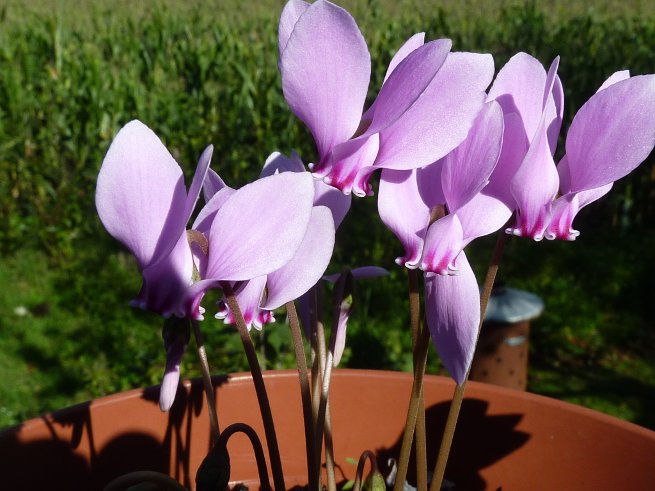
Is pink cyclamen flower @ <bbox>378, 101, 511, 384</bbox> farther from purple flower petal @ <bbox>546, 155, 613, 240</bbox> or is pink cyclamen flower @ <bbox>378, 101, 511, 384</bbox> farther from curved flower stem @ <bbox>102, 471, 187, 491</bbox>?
curved flower stem @ <bbox>102, 471, 187, 491</bbox>

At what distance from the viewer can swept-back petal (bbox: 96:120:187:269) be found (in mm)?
601

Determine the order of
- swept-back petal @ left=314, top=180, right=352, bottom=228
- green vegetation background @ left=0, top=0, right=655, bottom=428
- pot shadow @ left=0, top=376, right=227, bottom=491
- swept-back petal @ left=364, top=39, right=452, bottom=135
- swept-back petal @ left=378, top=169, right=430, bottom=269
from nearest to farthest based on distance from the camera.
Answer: swept-back petal @ left=364, top=39, right=452, bottom=135, swept-back petal @ left=378, top=169, right=430, bottom=269, swept-back petal @ left=314, top=180, right=352, bottom=228, pot shadow @ left=0, top=376, right=227, bottom=491, green vegetation background @ left=0, top=0, right=655, bottom=428

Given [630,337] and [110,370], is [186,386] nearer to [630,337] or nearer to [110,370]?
[110,370]

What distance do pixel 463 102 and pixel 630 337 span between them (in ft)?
9.43

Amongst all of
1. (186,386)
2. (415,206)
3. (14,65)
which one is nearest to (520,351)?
(186,386)

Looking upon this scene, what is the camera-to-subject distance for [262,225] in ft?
1.90

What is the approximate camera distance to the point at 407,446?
0.76 metres

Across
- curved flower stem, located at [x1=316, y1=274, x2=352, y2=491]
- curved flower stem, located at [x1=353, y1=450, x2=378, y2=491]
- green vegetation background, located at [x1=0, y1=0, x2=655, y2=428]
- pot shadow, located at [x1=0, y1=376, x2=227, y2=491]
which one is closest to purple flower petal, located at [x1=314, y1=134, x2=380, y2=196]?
curved flower stem, located at [x1=316, y1=274, x2=352, y2=491]

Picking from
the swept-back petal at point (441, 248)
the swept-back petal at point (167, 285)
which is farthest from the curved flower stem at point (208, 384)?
the swept-back petal at point (441, 248)

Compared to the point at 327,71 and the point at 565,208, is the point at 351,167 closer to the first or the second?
the point at 327,71

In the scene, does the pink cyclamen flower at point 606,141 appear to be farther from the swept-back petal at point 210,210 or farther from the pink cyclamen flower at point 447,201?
the swept-back petal at point 210,210

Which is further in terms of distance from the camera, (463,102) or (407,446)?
(407,446)

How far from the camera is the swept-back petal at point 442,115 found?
1.88 feet

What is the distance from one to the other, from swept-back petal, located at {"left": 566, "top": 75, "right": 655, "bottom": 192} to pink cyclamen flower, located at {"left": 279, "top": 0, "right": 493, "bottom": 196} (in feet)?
0.32
